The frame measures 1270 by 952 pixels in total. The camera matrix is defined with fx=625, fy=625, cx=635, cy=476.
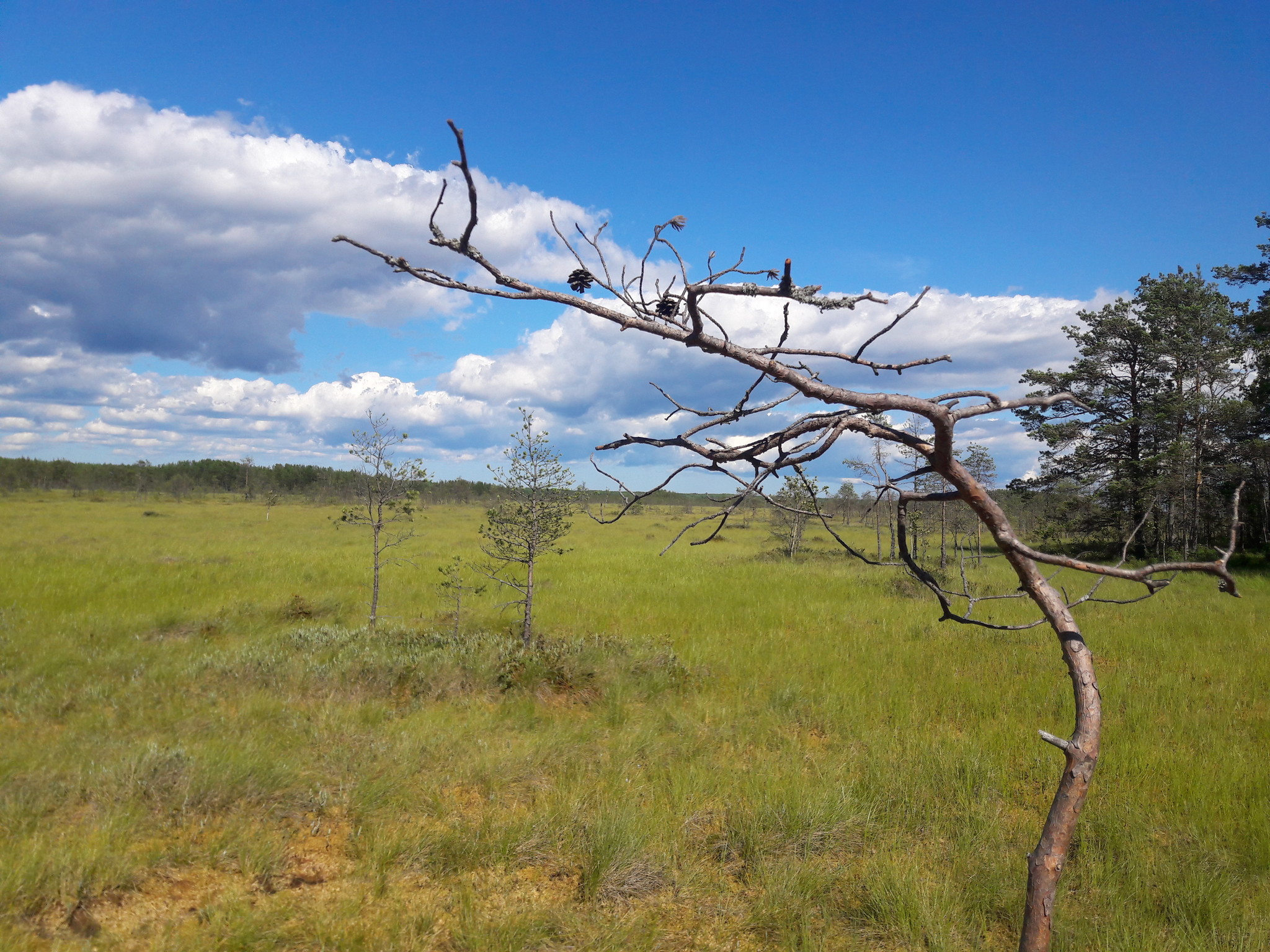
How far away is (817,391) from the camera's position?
6.00 ft

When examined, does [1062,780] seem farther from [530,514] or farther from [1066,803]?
[530,514]

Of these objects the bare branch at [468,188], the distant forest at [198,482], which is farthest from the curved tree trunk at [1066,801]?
the distant forest at [198,482]

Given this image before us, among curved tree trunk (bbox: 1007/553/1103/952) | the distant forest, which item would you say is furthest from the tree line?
the distant forest

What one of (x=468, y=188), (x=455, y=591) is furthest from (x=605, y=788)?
(x=455, y=591)

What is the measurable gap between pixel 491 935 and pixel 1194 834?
537 centimetres

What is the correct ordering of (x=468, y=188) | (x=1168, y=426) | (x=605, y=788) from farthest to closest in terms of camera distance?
(x=1168, y=426) < (x=605, y=788) < (x=468, y=188)

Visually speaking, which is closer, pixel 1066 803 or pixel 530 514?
pixel 1066 803

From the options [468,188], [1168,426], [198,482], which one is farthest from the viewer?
[198,482]

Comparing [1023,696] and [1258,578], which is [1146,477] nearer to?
[1258,578]

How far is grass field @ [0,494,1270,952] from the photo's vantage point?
397 cm

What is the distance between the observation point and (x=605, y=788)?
5664 millimetres

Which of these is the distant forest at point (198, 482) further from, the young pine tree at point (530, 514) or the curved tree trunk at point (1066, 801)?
the curved tree trunk at point (1066, 801)

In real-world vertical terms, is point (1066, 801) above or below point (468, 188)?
below

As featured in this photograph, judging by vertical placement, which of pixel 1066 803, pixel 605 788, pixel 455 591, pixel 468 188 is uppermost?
pixel 468 188
